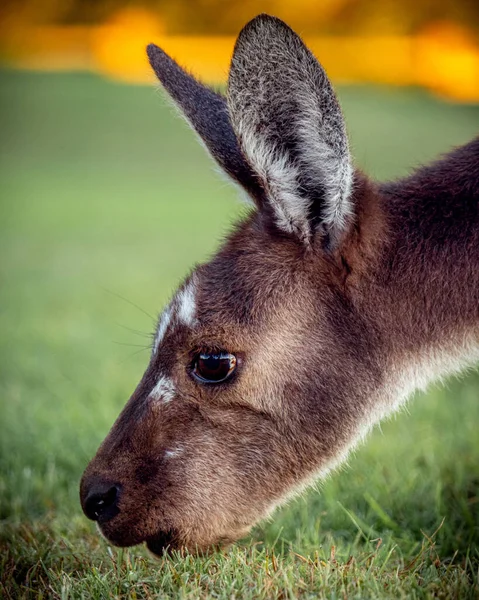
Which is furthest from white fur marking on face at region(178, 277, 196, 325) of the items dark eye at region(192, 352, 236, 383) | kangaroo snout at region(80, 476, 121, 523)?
kangaroo snout at region(80, 476, 121, 523)

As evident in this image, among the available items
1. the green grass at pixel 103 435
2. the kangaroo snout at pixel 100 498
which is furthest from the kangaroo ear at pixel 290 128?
the kangaroo snout at pixel 100 498

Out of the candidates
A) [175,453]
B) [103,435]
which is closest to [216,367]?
[175,453]

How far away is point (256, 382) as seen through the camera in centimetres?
340

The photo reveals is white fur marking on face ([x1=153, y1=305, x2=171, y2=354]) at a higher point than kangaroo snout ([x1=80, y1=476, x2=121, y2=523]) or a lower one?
higher

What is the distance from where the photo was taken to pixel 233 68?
3.06 metres

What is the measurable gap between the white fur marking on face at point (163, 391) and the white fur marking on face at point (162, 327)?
20 cm

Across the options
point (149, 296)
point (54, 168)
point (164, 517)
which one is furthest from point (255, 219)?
point (54, 168)

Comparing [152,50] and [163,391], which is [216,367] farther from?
[152,50]

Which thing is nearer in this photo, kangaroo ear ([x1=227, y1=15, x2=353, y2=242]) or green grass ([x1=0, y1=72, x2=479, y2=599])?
kangaroo ear ([x1=227, y1=15, x2=353, y2=242])

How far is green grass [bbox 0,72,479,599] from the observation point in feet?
10.5

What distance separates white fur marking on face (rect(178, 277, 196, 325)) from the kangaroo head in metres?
0.01

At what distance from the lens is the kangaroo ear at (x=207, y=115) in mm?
3533

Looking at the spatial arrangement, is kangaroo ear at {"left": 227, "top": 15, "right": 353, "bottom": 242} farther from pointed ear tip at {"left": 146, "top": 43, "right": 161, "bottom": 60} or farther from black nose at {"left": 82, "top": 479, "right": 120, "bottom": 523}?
black nose at {"left": 82, "top": 479, "right": 120, "bottom": 523}

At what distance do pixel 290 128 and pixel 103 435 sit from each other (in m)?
3.19
